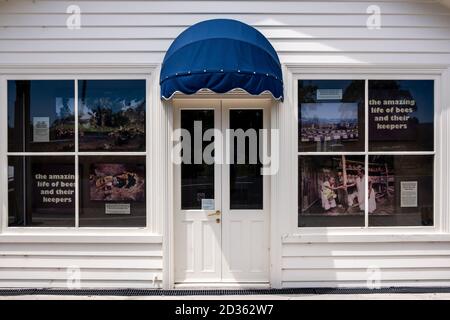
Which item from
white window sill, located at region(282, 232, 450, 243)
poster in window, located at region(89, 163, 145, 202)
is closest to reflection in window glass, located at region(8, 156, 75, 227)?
poster in window, located at region(89, 163, 145, 202)

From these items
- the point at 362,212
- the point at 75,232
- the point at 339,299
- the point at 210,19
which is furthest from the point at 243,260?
the point at 210,19

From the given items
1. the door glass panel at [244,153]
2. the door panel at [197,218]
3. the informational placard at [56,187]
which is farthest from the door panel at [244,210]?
the informational placard at [56,187]

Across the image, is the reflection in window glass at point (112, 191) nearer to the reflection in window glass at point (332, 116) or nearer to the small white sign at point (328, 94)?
the reflection in window glass at point (332, 116)

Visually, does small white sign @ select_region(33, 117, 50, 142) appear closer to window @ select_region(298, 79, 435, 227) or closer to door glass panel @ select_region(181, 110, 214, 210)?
door glass panel @ select_region(181, 110, 214, 210)

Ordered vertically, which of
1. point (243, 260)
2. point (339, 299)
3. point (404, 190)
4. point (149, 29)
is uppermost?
point (149, 29)

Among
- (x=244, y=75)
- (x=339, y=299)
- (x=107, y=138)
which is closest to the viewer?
A: (x=244, y=75)

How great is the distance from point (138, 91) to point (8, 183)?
6.90ft

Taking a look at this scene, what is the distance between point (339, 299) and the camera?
5.11m

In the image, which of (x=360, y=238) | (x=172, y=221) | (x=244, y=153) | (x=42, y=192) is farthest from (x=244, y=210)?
(x=42, y=192)

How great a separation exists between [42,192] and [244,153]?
2.74 m

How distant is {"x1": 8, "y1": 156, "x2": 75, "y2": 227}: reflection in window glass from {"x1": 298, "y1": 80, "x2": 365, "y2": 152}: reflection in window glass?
3.13 metres

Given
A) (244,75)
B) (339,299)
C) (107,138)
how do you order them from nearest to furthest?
1. (244,75)
2. (339,299)
3. (107,138)

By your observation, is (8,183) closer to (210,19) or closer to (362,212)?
(210,19)

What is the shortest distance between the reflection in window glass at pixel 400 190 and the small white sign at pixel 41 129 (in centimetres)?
432
